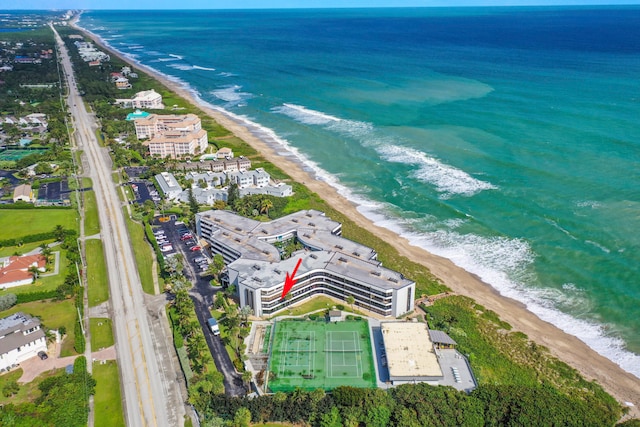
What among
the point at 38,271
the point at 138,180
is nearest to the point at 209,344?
the point at 38,271

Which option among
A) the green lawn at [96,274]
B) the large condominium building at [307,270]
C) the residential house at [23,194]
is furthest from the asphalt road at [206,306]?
the residential house at [23,194]

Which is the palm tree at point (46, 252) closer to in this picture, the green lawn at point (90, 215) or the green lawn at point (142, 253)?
the green lawn at point (90, 215)

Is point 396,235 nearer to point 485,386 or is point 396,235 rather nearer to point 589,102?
point 485,386

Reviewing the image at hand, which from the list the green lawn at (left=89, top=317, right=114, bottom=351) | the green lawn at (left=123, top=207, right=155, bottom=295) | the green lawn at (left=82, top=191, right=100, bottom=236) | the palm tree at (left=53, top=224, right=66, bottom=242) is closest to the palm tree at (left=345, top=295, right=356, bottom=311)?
the green lawn at (left=123, top=207, right=155, bottom=295)

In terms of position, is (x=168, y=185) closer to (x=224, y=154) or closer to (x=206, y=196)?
(x=206, y=196)

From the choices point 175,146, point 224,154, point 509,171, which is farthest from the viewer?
point 175,146

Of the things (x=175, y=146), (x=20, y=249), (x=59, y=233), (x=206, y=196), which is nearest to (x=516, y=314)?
(x=206, y=196)
